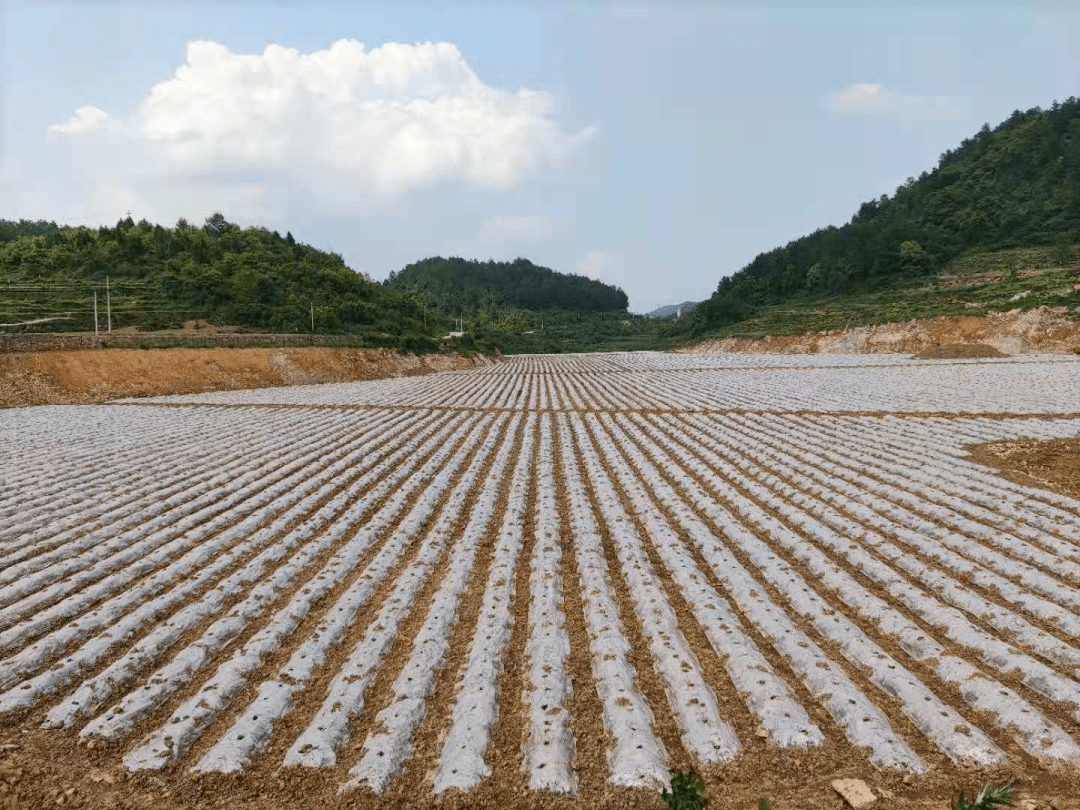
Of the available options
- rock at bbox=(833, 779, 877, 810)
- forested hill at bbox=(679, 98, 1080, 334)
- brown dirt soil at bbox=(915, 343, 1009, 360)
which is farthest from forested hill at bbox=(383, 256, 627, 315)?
rock at bbox=(833, 779, 877, 810)

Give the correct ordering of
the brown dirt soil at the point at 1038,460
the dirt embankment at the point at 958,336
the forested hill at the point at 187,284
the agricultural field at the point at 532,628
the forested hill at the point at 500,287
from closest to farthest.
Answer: the agricultural field at the point at 532,628 → the brown dirt soil at the point at 1038,460 → the dirt embankment at the point at 958,336 → the forested hill at the point at 187,284 → the forested hill at the point at 500,287

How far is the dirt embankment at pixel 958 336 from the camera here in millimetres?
31203

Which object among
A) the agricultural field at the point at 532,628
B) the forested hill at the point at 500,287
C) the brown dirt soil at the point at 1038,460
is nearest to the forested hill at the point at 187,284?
the agricultural field at the point at 532,628

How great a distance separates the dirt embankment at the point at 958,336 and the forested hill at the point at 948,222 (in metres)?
17.5

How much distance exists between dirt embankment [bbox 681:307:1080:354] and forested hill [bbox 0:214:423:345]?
31.7 meters

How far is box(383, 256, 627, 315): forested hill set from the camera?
11362 cm

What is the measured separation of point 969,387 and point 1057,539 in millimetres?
14309

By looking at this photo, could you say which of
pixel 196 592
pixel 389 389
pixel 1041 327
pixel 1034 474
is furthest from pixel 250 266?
pixel 1041 327

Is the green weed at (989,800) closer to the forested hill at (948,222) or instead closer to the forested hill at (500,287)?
the forested hill at (948,222)

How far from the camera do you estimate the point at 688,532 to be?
6.57 m

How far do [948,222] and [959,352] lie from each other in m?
42.5

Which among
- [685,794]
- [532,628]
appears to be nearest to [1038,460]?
[532,628]

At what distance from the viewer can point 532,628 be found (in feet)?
→ 14.8

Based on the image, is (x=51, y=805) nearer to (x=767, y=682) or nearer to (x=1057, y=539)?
(x=767, y=682)
